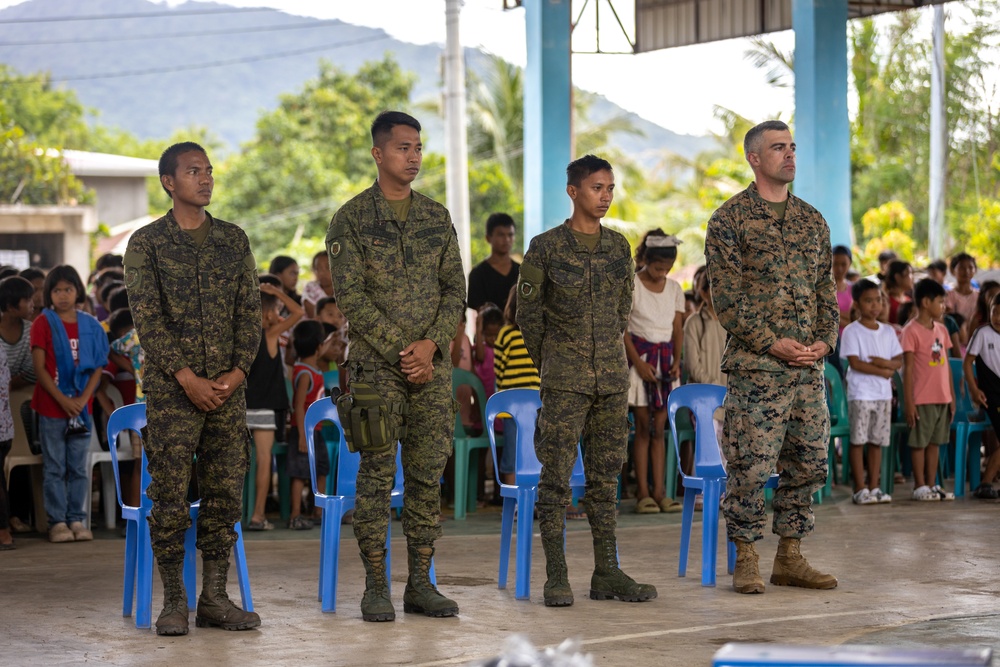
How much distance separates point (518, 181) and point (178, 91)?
152710 mm

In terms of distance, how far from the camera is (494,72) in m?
37.4

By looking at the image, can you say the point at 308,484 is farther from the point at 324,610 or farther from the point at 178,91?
A: the point at 178,91

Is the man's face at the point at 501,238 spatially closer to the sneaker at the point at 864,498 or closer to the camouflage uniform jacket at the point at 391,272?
the sneaker at the point at 864,498

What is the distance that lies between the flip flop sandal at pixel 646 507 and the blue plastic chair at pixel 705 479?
1.80 m

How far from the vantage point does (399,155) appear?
5688 mm

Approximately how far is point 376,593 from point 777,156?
2.63 m

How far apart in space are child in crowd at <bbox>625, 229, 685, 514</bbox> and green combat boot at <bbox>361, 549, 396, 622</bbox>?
137 inches

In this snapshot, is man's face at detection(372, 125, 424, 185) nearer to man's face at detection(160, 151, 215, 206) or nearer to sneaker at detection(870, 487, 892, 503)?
man's face at detection(160, 151, 215, 206)

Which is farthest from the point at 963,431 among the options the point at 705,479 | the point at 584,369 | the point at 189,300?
the point at 189,300

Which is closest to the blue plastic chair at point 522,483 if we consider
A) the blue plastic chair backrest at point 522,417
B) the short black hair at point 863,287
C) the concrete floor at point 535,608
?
the blue plastic chair backrest at point 522,417

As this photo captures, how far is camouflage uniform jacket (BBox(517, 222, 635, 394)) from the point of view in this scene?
6055 millimetres

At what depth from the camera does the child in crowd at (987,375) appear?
9.43 meters

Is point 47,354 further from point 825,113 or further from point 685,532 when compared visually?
point 825,113

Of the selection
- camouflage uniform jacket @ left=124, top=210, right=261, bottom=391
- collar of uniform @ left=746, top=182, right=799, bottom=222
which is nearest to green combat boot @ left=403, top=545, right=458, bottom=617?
camouflage uniform jacket @ left=124, top=210, right=261, bottom=391
